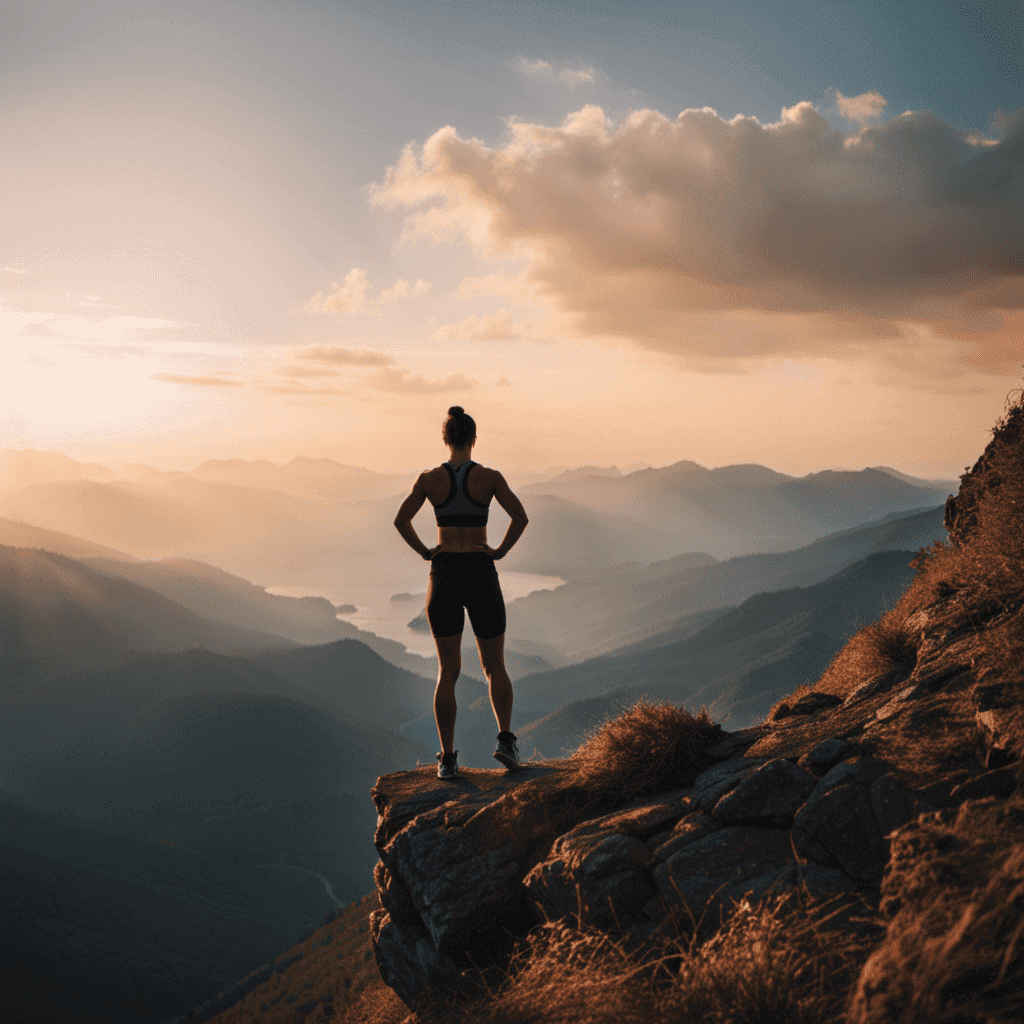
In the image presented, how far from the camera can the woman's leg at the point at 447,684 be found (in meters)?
7.46

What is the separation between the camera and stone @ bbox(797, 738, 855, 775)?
17.1 ft

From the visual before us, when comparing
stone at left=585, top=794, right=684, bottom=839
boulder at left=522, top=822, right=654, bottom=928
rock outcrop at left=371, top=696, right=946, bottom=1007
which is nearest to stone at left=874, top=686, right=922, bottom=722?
rock outcrop at left=371, top=696, right=946, bottom=1007

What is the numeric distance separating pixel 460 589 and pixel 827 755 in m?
3.69

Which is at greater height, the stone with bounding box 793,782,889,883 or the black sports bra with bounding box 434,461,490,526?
the black sports bra with bounding box 434,461,490,526

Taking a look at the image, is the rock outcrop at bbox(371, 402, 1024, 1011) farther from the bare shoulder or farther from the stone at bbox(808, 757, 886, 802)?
the bare shoulder

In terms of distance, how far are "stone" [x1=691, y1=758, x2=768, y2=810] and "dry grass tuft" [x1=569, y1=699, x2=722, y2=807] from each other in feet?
0.90

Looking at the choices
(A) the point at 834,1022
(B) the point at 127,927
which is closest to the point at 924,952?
(A) the point at 834,1022

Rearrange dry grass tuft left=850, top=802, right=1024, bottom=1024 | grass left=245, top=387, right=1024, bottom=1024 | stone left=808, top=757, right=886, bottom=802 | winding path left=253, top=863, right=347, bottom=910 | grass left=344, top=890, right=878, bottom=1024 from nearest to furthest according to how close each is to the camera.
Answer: dry grass tuft left=850, top=802, right=1024, bottom=1024, grass left=245, top=387, right=1024, bottom=1024, grass left=344, top=890, right=878, bottom=1024, stone left=808, top=757, right=886, bottom=802, winding path left=253, top=863, right=347, bottom=910

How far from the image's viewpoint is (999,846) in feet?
11.2

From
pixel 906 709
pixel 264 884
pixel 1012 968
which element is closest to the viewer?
pixel 1012 968

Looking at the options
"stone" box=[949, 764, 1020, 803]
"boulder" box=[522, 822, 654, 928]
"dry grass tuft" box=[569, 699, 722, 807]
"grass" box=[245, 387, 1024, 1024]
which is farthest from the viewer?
"dry grass tuft" box=[569, 699, 722, 807]

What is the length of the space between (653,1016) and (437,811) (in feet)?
11.3

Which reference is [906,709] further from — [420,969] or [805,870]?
[420,969]

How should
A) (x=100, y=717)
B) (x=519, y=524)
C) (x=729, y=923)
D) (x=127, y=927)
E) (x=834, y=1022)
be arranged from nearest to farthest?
(x=834, y=1022) < (x=729, y=923) < (x=519, y=524) < (x=127, y=927) < (x=100, y=717)
